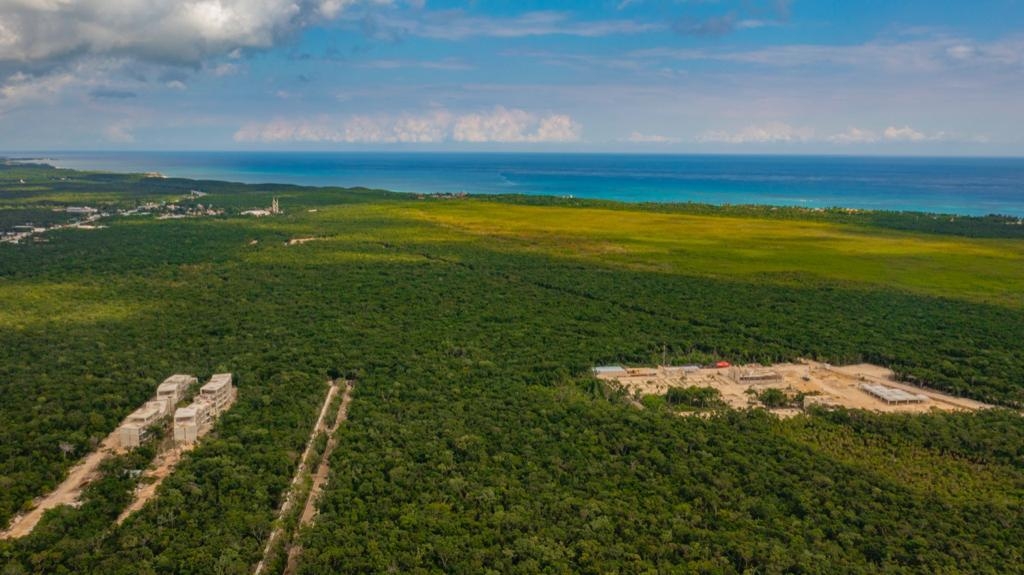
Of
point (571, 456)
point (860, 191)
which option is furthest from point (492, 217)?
point (860, 191)

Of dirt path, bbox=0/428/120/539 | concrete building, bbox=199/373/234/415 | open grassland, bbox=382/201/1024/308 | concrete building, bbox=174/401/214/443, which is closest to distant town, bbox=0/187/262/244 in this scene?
open grassland, bbox=382/201/1024/308

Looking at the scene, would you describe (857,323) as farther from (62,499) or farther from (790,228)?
(790,228)

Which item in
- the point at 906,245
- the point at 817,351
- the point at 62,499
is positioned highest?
the point at 906,245

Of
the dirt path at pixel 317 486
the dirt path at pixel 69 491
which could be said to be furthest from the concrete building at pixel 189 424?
the dirt path at pixel 317 486

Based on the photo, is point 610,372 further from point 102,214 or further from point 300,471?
point 102,214

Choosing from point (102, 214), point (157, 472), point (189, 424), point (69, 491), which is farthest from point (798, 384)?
point (102, 214)

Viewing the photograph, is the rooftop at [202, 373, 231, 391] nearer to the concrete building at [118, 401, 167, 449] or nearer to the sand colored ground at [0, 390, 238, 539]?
the concrete building at [118, 401, 167, 449]

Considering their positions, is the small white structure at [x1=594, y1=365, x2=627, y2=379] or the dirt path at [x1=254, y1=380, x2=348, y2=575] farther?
the small white structure at [x1=594, y1=365, x2=627, y2=379]
